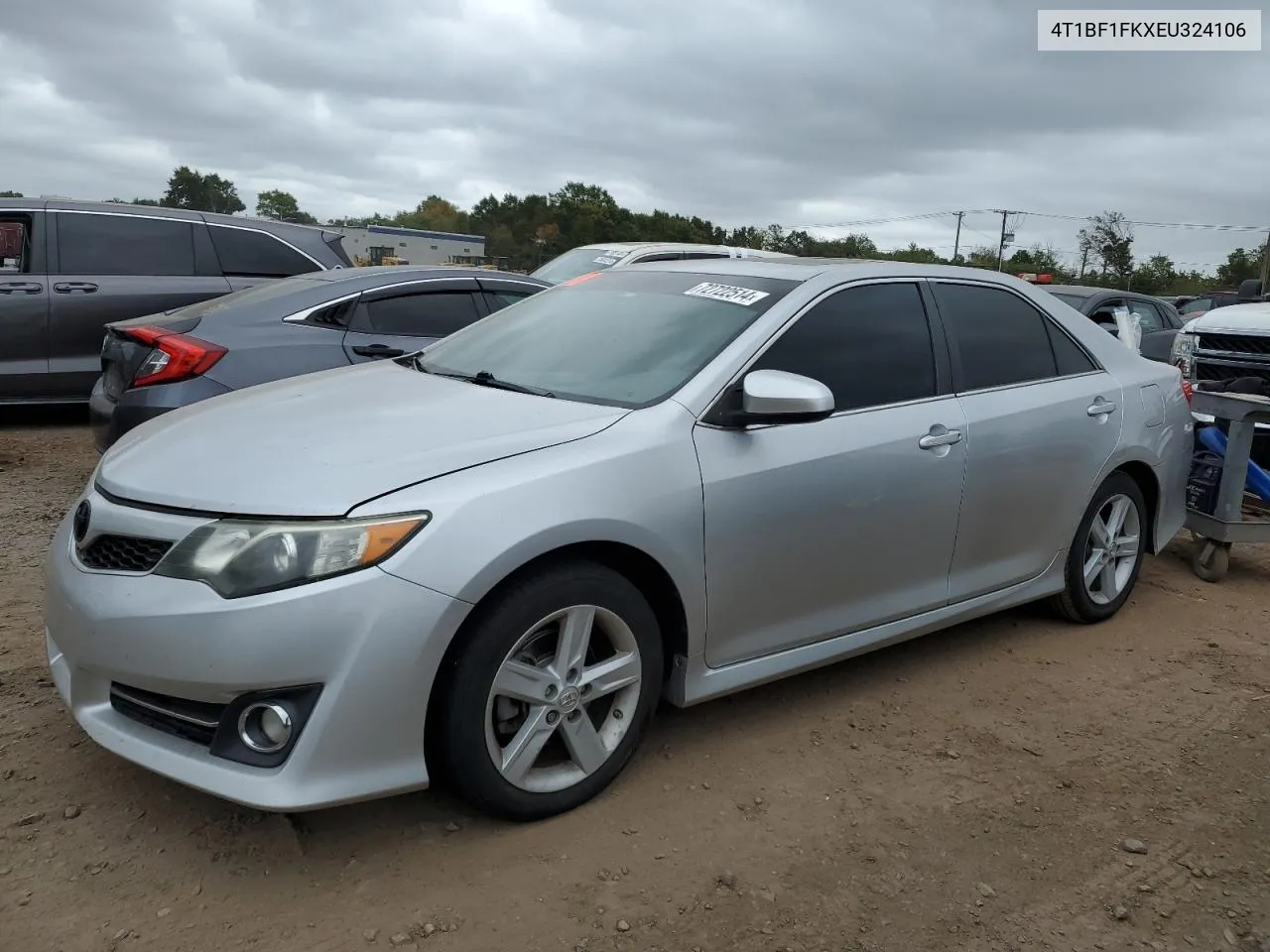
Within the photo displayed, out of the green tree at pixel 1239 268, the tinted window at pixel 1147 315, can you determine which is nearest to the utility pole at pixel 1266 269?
the green tree at pixel 1239 268

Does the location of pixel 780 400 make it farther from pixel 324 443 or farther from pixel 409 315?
pixel 409 315

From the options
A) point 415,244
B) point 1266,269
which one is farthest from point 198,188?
point 1266,269

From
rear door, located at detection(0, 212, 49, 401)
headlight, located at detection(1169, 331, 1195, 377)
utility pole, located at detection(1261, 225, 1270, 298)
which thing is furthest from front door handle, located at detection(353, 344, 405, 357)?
utility pole, located at detection(1261, 225, 1270, 298)

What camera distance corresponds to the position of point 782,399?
3.02 m

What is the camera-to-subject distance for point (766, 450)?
3.19 metres

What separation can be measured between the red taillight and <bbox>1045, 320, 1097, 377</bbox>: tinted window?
3.95 meters

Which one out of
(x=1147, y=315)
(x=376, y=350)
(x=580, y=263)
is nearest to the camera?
(x=376, y=350)

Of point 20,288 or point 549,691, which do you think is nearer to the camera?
point 549,691

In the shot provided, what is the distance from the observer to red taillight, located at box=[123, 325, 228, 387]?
505 centimetres

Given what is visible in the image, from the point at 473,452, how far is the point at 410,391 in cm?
74

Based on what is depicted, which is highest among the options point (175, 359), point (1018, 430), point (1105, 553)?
point (175, 359)

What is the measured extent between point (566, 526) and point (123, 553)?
1.14 metres

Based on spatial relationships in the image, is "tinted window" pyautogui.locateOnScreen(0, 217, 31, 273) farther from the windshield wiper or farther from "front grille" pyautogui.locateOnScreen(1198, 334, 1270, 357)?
"front grille" pyautogui.locateOnScreen(1198, 334, 1270, 357)

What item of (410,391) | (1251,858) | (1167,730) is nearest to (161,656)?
(410,391)
